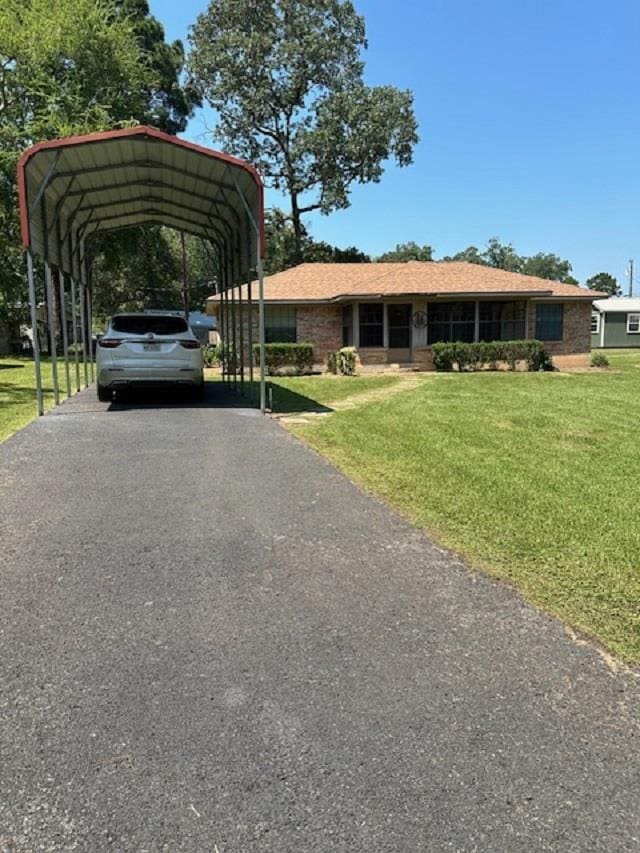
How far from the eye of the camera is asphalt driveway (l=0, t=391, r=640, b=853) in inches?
82.5

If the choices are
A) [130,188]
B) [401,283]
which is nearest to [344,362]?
[401,283]

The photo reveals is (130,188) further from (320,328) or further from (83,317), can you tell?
(320,328)

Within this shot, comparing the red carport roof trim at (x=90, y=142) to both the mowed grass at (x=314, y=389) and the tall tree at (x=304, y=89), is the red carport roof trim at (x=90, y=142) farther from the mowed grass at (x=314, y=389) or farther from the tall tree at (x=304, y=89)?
the tall tree at (x=304, y=89)

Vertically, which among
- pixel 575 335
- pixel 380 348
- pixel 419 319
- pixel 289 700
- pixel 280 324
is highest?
pixel 419 319

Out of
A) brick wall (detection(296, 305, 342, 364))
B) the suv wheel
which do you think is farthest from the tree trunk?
the suv wheel

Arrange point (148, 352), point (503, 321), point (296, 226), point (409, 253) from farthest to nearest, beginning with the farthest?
point (409, 253)
point (296, 226)
point (503, 321)
point (148, 352)

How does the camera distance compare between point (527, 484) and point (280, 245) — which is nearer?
point (527, 484)

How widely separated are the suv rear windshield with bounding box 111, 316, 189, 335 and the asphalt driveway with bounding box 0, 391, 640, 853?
6.53 meters

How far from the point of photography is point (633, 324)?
42.6 m

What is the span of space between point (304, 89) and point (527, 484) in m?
37.6

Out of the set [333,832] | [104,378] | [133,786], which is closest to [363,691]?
[333,832]

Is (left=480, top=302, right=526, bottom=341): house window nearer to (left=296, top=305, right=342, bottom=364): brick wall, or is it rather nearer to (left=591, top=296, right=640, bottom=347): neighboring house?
(left=296, top=305, right=342, bottom=364): brick wall

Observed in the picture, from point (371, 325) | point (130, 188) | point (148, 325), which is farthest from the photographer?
point (371, 325)

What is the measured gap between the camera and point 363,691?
282 cm
